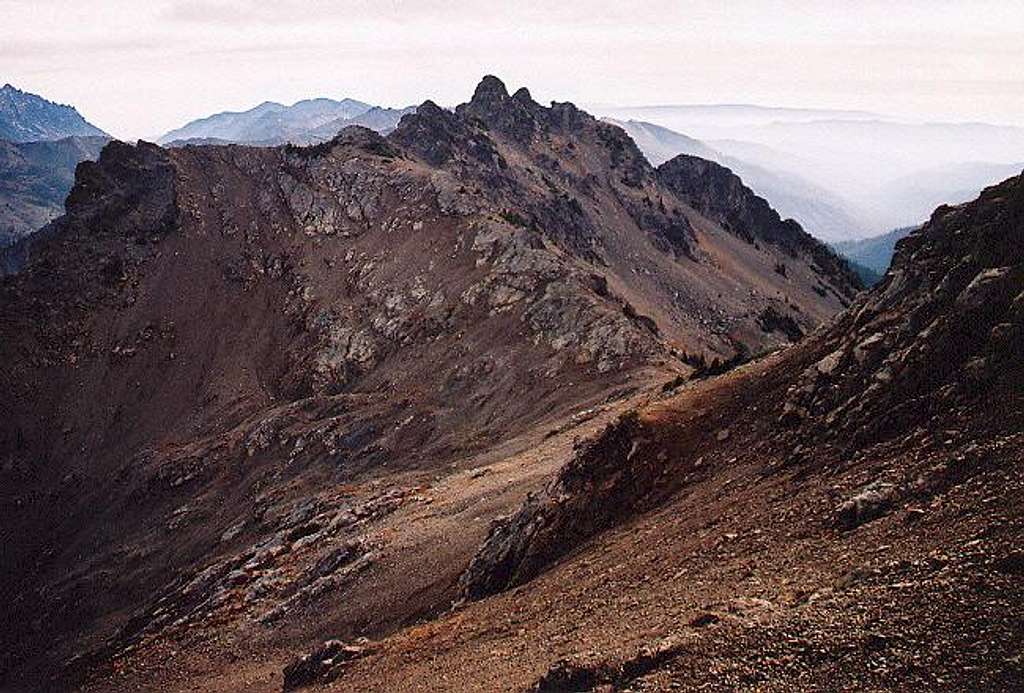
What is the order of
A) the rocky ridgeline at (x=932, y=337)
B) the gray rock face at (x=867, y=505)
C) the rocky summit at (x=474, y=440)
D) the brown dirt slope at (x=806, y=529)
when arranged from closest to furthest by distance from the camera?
the brown dirt slope at (x=806, y=529) < the rocky summit at (x=474, y=440) < the gray rock face at (x=867, y=505) < the rocky ridgeline at (x=932, y=337)

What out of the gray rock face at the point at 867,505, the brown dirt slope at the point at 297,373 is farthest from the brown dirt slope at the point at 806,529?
the brown dirt slope at the point at 297,373

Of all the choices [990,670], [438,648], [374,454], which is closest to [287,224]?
[374,454]

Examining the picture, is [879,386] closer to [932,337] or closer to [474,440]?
[932,337]

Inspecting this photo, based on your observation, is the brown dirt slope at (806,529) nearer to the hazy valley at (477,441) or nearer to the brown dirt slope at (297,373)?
the hazy valley at (477,441)

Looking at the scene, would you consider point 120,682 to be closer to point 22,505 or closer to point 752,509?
point 752,509

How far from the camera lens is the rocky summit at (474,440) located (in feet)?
57.5

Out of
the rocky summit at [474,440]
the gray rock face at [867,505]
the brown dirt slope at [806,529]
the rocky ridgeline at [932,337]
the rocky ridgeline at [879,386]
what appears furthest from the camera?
the rocky ridgeline at [932,337]

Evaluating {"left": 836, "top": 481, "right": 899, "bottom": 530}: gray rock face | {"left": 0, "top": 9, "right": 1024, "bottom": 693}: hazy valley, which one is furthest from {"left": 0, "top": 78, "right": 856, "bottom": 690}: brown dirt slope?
{"left": 836, "top": 481, "right": 899, "bottom": 530}: gray rock face

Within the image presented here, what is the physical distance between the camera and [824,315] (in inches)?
5143

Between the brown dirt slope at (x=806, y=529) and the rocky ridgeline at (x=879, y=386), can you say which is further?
the rocky ridgeline at (x=879, y=386)

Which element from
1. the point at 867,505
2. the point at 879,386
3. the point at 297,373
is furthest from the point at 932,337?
the point at 297,373

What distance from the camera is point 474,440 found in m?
54.0

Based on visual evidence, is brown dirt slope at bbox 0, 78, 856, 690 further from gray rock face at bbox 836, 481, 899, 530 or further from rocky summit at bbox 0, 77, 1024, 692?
gray rock face at bbox 836, 481, 899, 530

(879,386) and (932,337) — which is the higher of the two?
(932,337)
